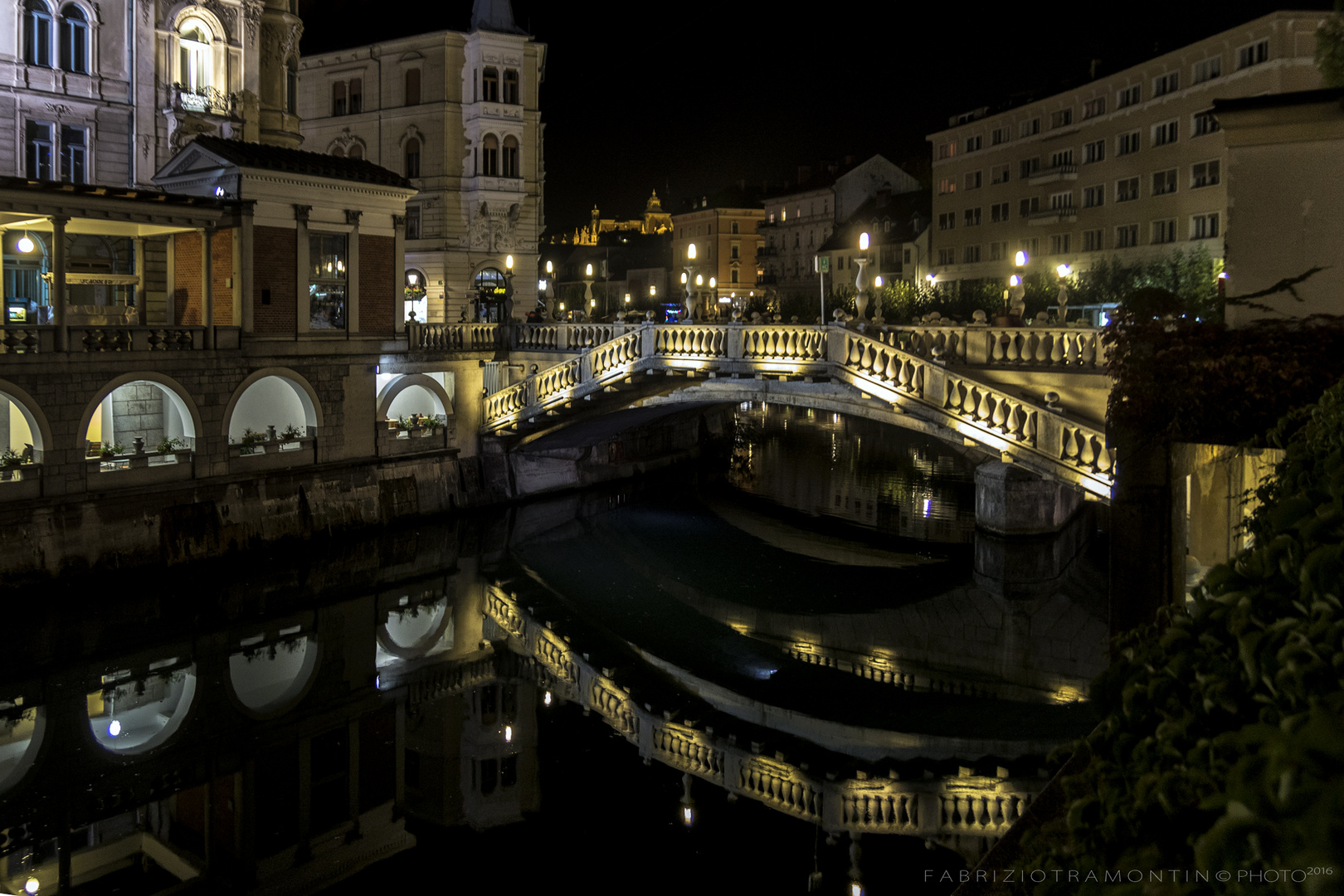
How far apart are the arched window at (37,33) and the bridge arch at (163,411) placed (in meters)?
9.67

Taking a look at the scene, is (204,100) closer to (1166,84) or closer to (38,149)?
(38,149)

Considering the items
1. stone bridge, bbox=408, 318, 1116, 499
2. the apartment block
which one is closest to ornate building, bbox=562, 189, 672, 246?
the apartment block

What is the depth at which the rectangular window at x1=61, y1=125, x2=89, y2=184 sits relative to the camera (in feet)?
102

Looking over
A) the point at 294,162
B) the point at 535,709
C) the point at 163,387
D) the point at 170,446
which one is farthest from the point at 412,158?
the point at 535,709

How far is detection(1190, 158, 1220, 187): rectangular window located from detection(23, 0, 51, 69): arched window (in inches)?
1727

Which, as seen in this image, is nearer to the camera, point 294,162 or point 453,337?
point 294,162

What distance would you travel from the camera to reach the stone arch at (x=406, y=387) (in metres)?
31.1

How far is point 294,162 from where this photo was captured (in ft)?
93.1

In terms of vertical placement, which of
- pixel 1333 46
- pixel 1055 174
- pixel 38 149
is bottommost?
pixel 1333 46

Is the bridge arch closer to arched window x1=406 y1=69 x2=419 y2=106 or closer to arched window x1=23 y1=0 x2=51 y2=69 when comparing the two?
arched window x1=23 y1=0 x2=51 y2=69

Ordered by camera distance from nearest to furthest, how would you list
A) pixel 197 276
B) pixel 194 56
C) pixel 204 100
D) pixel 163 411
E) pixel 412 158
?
pixel 197 276 < pixel 163 411 < pixel 204 100 < pixel 194 56 < pixel 412 158

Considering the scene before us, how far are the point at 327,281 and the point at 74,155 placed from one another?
30.4 ft

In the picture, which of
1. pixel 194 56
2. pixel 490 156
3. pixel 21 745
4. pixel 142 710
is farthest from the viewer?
pixel 490 156

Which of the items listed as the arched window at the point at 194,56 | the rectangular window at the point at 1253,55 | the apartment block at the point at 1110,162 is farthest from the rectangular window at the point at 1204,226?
the arched window at the point at 194,56
